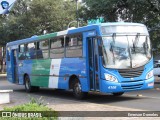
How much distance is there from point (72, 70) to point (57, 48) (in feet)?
6.34

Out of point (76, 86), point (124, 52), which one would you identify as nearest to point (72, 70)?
point (76, 86)

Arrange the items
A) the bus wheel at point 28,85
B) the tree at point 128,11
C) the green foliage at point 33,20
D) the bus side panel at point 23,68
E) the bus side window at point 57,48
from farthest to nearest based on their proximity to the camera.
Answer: the green foliage at point 33,20, the tree at point 128,11, the bus wheel at point 28,85, the bus side panel at point 23,68, the bus side window at point 57,48

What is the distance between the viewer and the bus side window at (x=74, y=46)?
16328 mm

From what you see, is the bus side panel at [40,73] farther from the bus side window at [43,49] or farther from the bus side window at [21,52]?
the bus side window at [21,52]

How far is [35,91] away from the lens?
74.2 ft

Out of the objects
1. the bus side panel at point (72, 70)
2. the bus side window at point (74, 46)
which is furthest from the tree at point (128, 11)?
the bus side panel at point (72, 70)

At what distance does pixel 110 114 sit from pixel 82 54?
5569 millimetres

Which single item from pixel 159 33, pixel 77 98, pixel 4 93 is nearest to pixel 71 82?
pixel 77 98

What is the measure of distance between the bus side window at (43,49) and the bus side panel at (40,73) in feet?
0.85

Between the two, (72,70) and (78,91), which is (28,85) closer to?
(72,70)

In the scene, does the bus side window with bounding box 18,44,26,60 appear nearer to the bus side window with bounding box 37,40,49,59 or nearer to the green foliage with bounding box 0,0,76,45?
the bus side window with bounding box 37,40,49,59

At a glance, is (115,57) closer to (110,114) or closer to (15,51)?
(110,114)

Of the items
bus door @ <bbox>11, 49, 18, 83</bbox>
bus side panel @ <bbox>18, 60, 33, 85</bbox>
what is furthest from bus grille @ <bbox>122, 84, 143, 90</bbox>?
bus door @ <bbox>11, 49, 18, 83</bbox>

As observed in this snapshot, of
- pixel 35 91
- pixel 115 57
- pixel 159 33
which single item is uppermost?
pixel 159 33
